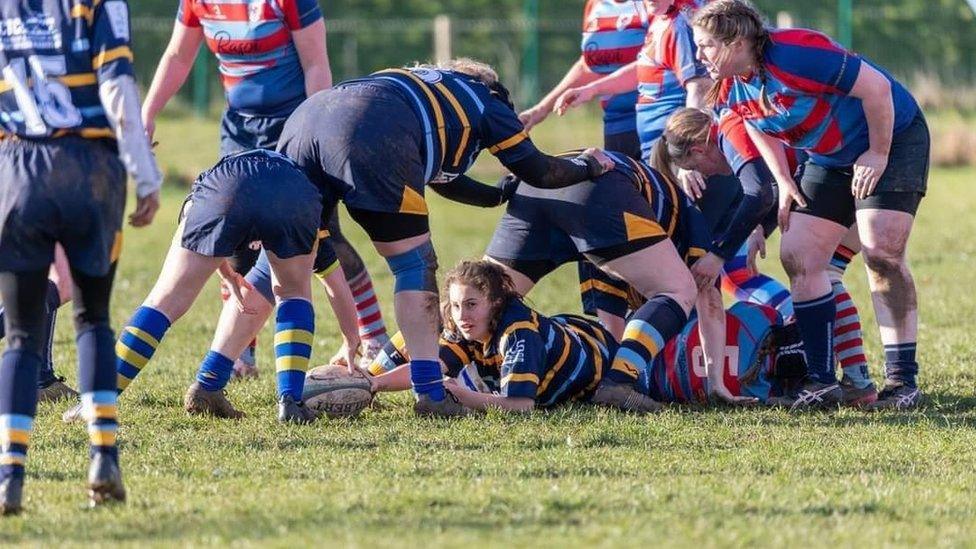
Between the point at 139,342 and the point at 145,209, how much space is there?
1.67m

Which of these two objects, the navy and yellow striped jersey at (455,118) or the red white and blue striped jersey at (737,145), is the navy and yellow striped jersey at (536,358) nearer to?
the navy and yellow striped jersey at (455,118)

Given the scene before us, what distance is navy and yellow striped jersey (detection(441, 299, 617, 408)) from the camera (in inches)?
255

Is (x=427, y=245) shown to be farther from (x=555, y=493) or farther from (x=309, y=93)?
(x=555, y=493)

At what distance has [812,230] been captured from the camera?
6.78 metres

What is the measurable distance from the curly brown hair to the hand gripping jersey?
709mm

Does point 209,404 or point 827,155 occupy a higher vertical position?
point 827,155

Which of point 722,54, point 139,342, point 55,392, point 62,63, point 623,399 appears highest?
point 62,63

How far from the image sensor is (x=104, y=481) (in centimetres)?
461

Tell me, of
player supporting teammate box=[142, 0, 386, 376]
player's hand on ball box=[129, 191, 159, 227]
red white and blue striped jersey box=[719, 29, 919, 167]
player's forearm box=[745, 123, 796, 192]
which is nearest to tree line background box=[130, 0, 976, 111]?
player supporting teammate box=[142, 0, 386, 376]

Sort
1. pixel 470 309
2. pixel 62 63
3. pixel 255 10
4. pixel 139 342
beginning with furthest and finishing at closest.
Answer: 1. pixel 255 10
2. pixel 470 309
3. pixel 139 342
4. pixel 62 63

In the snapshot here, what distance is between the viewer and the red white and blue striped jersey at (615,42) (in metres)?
8.62

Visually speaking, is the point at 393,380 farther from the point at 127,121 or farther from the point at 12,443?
the point at 127,121

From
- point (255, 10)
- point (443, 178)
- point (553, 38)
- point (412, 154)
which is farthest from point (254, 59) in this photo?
point (553, 38)

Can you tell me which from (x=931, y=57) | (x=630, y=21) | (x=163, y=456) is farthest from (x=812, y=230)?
(x=931, y=57)
